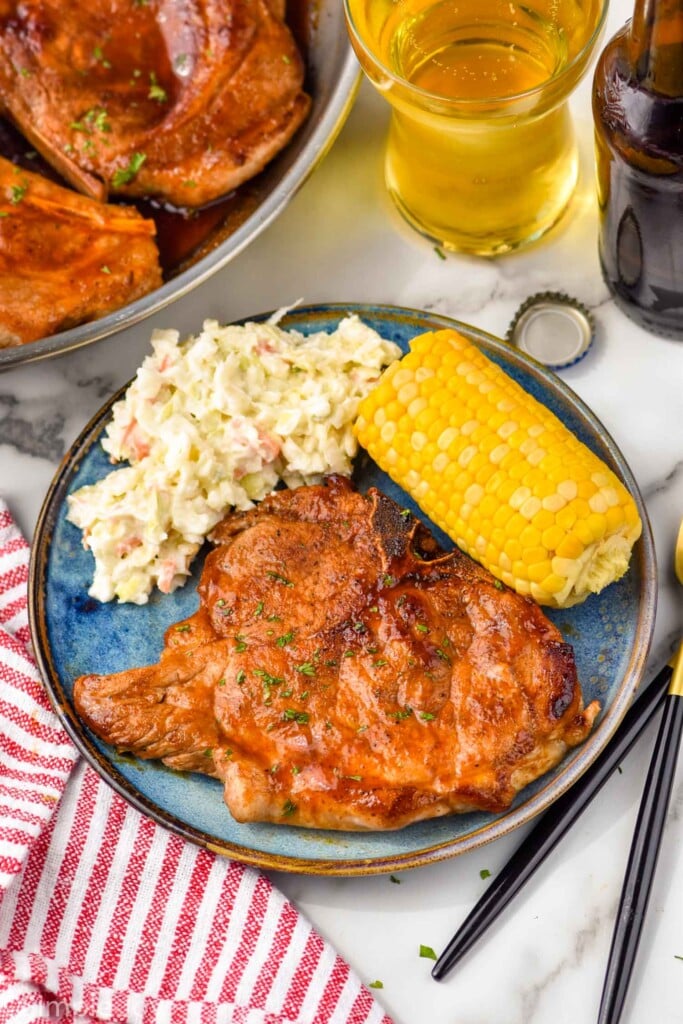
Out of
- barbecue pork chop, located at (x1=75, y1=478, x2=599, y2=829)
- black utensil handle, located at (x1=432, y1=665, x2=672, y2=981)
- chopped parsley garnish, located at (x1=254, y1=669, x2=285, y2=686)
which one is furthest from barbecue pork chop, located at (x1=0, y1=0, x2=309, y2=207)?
black utensil handle, located at (x1=432, y1=665, x2=672, y2=981)

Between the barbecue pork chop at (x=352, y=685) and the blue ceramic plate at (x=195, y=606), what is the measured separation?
97 millimetres

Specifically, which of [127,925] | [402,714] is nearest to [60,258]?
[402,714]

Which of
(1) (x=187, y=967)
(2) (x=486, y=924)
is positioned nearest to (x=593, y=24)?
(2) (x=486, y=924)

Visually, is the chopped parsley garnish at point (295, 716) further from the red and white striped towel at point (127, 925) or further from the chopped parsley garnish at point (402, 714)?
the red and white striped towel at point (127, 925)

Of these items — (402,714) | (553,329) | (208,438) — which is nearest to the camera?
(402,714)

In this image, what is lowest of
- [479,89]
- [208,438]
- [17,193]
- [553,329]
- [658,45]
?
[208,438]

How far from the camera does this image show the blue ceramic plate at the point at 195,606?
375cm

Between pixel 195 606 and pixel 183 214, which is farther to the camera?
pixel 183 214

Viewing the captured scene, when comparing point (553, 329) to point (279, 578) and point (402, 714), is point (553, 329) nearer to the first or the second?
point (279, 578)

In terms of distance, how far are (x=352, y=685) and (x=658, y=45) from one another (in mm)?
1944

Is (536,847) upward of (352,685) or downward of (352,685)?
downward

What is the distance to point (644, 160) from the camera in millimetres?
3707

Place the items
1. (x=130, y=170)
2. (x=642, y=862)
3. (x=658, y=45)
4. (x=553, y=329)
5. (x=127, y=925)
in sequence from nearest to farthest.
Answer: (x=658, y=45), (x=642, y=862), (x=127, y=925), (x=130, y=170), (x=553, y=329)

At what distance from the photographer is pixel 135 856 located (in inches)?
159
